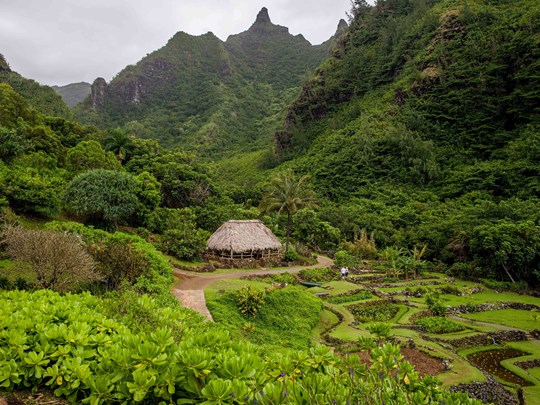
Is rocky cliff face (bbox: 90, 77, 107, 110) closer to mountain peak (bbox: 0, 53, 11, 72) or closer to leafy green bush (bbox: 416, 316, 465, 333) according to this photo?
mountain peak (bbox: 0, 53, 11, 72)

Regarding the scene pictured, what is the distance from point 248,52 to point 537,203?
443ft

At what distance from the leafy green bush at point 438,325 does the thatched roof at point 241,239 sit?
42.5 feet

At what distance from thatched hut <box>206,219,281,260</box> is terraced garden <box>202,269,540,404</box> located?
149 inches

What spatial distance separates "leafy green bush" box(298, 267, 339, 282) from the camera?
79.9ft

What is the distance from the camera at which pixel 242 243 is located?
25.7m

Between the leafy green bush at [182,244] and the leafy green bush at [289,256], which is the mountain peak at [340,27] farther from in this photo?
the leafy green bush at [182,244]

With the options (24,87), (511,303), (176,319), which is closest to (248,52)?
(24,87)

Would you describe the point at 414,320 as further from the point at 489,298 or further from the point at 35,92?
the point at 35,92

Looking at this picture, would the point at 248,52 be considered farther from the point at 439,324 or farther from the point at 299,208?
the point at 439,324

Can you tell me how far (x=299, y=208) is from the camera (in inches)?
1211

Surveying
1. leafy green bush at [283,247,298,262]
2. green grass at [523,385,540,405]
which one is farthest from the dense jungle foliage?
green grass at [523,385,540,405]

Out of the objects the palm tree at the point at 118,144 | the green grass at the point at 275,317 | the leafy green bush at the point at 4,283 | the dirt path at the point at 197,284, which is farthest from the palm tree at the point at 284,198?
the leafy green bush at the point at 4,283

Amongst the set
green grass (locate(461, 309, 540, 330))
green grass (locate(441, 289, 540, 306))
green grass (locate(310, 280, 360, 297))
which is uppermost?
green grass (locate(310, 280, 360, 297))

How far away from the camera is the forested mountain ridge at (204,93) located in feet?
282
